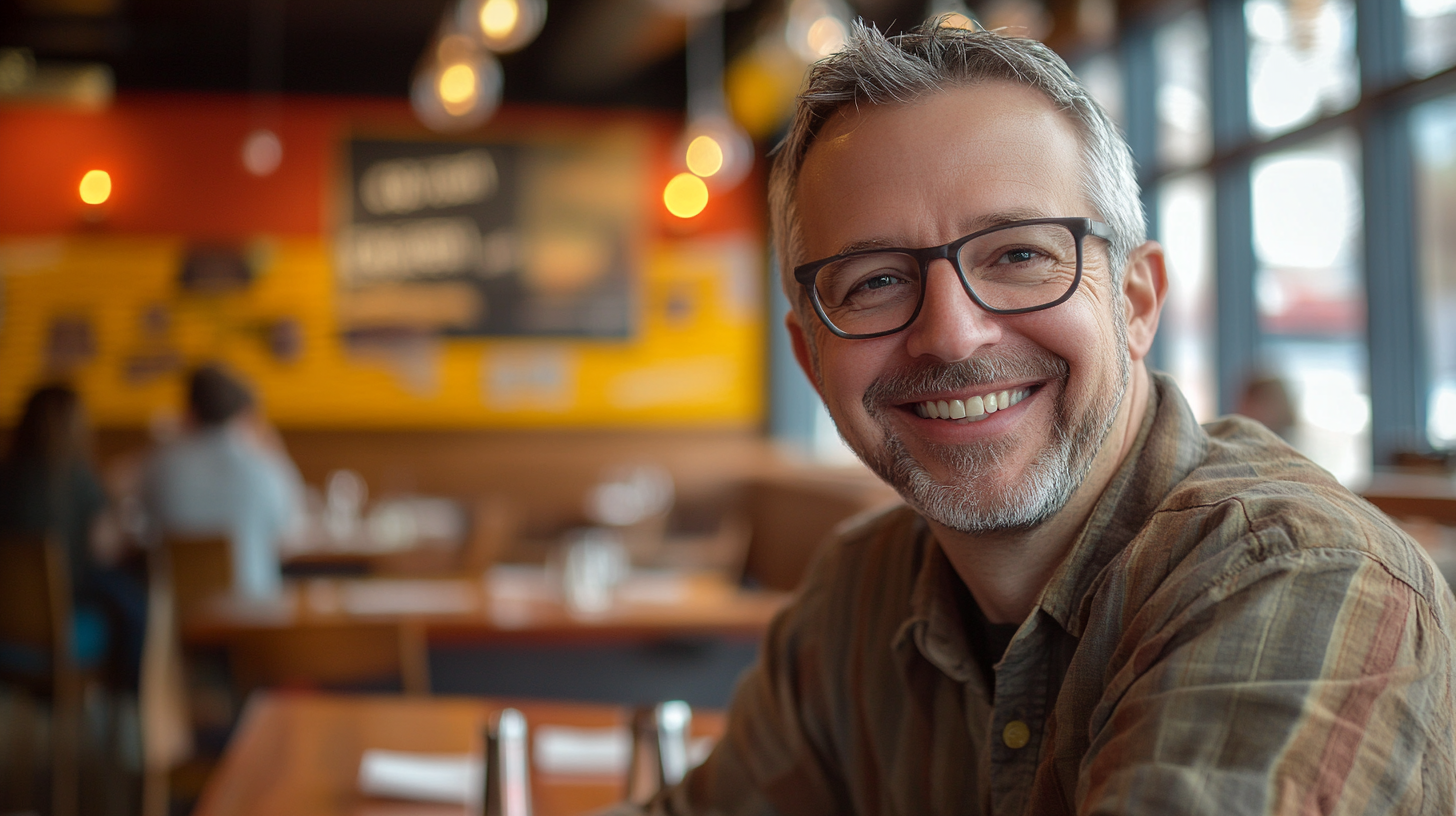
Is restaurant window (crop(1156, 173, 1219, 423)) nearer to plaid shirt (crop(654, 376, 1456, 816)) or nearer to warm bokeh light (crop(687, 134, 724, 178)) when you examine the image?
warm bokeh light (crop(687, 134, 724, 178))

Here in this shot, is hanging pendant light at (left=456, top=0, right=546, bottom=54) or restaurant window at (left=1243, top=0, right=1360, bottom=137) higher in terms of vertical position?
hanging pendant light at (left=456, top=0, right=546, bottom=54)

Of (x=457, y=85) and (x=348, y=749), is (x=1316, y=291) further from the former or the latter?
(x=348, y=749)

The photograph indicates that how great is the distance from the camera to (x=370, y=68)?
8.20m

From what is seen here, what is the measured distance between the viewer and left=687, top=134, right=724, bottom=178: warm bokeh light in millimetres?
5648

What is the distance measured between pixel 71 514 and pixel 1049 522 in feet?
14.3

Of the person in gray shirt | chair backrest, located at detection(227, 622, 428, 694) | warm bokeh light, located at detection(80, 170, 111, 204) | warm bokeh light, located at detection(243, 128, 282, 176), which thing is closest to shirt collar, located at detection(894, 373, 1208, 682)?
chair backrest, located at detection(227, 622, 428, 694)

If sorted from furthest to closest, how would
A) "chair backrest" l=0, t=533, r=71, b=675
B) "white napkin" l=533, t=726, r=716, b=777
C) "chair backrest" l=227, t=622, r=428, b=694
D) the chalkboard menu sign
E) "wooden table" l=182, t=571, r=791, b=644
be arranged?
the chalkboard menu sign
"chair backrest" l=0, t=533, r=71, b=675
"wooden table" l=182, t=571, r=791, b=644
"chair backrest" l=227, t=622, r=428, b=694
"white napkin" l=533, t=726, r=716, b=777

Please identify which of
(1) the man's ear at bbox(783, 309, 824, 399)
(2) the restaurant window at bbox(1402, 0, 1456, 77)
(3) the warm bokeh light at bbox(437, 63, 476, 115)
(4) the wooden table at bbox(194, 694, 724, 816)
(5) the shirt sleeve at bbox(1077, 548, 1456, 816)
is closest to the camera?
(5) the shirt sleeve at bbox(1077, 548, 1456, 816)

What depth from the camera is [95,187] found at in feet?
24.4

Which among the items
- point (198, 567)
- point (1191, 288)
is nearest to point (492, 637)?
point (198, 567)

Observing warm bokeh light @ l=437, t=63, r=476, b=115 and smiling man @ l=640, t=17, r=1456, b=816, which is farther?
warm bokeh light @ l=437, t=63, r=476, b=115

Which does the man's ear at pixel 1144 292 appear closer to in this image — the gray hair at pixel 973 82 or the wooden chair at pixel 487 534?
the gray hair at pixel 973 82

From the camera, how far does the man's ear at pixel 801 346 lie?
117 centimetres

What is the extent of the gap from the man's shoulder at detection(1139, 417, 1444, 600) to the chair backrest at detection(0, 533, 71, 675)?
142 inches
